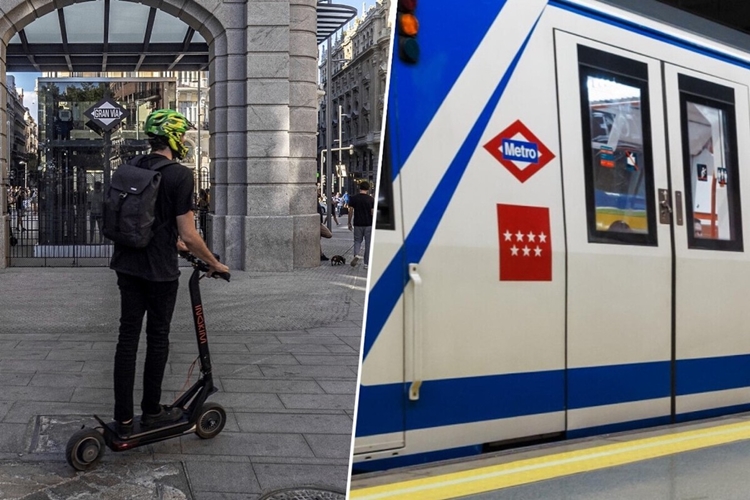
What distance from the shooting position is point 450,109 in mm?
1964

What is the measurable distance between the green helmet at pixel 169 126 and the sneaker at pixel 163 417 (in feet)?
3.98

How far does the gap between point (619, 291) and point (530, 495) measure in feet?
2.26

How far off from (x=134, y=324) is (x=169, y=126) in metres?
0.92

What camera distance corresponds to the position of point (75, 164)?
1667cm

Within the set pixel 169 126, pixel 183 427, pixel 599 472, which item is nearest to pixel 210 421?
pixel 183 427

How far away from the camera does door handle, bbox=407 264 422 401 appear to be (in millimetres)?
1889

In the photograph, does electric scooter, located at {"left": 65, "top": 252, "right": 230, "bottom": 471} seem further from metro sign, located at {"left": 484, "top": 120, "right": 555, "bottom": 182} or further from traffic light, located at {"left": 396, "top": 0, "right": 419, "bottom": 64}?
traffic light, located at {"left": 396, "top": 0, "right": 419, "bottom": 64}

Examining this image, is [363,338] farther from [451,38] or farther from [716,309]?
[716,309]

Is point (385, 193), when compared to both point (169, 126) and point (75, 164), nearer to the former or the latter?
point (169, 126)

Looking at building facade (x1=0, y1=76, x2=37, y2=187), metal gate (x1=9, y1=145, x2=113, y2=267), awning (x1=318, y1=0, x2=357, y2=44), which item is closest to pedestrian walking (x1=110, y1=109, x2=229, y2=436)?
awning (x1=318, y1=0, x2=357, y2=44)

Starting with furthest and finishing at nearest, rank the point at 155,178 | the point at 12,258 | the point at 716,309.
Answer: the point at 12,258, the point at 155,178, the point at 716,309

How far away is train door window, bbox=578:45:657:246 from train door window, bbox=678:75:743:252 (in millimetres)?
174

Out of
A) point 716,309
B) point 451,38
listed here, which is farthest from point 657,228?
point 451,38

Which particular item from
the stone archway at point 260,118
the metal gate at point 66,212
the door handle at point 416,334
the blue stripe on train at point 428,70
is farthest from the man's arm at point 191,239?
the metal gate at point 66,212
